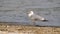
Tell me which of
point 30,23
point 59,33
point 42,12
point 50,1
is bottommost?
point 59,33

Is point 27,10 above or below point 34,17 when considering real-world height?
above

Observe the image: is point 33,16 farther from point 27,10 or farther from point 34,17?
point 27,10

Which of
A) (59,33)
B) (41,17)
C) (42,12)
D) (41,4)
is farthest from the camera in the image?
(41,4)

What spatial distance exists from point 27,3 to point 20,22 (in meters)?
0.47

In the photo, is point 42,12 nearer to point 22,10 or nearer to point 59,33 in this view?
point 22,10

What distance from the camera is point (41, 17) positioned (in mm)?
1808

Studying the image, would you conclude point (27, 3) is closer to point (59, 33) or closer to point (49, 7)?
point (49, 7)

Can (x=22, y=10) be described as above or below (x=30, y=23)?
above

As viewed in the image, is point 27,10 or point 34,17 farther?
point 27,10

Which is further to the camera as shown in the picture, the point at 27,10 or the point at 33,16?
the point at 27,10

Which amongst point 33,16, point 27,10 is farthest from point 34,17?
point 27,10

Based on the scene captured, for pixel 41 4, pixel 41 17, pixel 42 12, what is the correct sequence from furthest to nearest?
pixel 41 4
pixel 42 12
pixel 41 17

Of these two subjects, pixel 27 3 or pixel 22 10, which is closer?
pixel 22 10

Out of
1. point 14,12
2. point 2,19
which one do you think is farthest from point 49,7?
point 2,19
